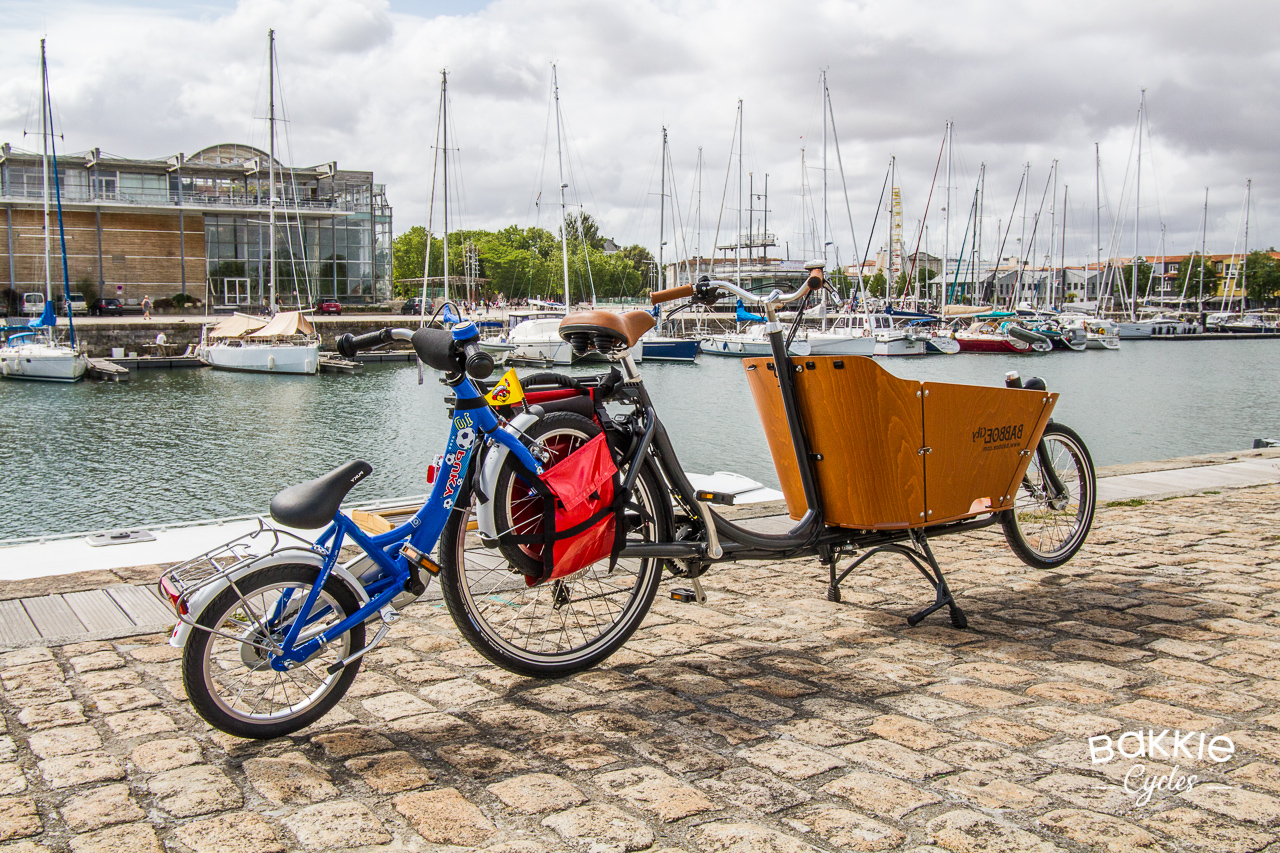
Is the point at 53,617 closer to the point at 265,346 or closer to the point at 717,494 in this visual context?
the point at 717,494

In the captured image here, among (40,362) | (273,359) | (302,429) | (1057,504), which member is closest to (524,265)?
(273,359)

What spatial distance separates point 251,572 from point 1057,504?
13.4 feet

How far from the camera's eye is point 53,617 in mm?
4109

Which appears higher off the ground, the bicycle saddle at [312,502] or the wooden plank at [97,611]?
the bicycle saddle at [312,502]

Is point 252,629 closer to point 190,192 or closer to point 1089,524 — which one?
point 1089,524

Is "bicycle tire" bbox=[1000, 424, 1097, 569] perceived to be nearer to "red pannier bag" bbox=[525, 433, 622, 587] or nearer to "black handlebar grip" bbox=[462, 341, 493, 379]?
"red pannier bag" bbox=[525, 433, 622, 587]

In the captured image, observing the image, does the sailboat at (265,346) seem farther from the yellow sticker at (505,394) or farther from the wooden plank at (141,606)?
the yellow sticker at (505,394)

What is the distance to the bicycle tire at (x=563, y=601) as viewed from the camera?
327 centimetres

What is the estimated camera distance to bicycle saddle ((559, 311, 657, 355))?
3.40 m

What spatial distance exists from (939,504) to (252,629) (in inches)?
106

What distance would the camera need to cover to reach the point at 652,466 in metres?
3.56

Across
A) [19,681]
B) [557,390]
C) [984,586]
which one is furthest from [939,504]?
[19,681]

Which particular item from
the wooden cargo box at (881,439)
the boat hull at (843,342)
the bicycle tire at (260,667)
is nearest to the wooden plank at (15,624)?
the bicycle tire at (260,667)

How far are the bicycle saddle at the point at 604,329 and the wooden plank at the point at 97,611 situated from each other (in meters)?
2.24
